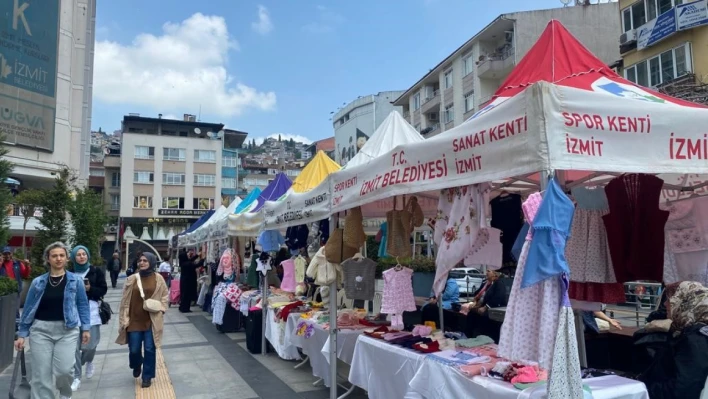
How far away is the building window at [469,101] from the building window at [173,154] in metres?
31.7

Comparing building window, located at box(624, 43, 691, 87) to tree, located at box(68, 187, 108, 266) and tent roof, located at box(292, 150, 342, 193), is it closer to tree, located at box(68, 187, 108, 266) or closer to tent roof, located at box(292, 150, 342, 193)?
tent roof, located at box(292, 150, 342, 193)

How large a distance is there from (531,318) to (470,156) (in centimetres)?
108

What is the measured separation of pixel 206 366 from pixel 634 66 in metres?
21.1

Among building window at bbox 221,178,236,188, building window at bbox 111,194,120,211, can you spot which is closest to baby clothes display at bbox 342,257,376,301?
building window at bbox 111,194,120,211

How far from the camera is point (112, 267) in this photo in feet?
75.4

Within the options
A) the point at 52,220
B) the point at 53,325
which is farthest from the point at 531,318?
the point at 52,220

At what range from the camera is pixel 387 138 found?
6758 mm

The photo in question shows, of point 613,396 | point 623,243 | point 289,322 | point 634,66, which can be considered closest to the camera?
point 613,396

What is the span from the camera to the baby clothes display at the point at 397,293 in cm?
536

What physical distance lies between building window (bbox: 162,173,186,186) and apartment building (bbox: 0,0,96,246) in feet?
80.9

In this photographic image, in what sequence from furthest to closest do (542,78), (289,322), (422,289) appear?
1. (422,289)
2. (289,322)
3. (542,78)

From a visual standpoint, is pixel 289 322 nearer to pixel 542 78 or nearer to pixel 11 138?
pixel 542 78

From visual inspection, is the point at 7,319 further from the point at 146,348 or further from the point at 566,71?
the point at 566,71

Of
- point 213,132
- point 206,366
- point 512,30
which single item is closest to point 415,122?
point 512,30
